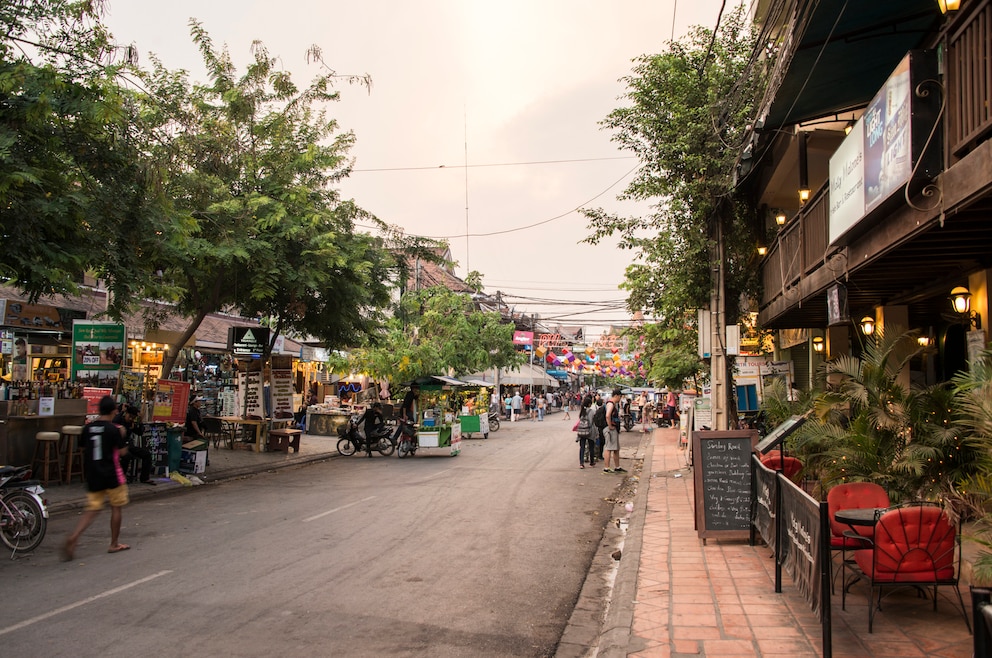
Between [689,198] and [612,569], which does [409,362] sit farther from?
[612,569]

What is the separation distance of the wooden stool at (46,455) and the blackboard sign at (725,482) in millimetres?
11269

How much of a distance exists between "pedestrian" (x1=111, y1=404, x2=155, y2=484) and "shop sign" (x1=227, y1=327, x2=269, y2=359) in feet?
16.8

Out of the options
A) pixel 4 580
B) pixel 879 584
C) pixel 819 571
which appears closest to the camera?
pixel 819 571

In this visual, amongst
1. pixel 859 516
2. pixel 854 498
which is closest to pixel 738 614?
pixel 859 516

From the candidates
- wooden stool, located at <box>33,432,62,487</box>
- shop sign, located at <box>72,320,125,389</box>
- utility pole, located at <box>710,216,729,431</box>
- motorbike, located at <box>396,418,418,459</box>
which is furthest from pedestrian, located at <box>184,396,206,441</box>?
utility pole, located at <box>710,216,729,431</box>

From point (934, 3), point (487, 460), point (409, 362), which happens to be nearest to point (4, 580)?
point (934, 3)

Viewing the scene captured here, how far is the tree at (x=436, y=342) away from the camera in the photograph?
2850cm

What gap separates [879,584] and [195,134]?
14989mm

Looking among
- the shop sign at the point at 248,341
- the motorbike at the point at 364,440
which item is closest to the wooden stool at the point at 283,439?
the motorbike at the point at 364,440

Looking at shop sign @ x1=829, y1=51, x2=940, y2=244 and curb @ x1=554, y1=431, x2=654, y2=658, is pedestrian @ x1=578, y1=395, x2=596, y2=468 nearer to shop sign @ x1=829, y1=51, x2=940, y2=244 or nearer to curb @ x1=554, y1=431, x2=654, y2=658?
curb @ x1=554, y1=431, x2=654, y2=658

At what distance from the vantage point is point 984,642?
2.48m

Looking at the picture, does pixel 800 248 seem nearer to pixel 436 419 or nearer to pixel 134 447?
pixel 134 447

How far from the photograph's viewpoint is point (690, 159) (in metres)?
14.0

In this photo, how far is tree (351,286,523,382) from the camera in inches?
1122
